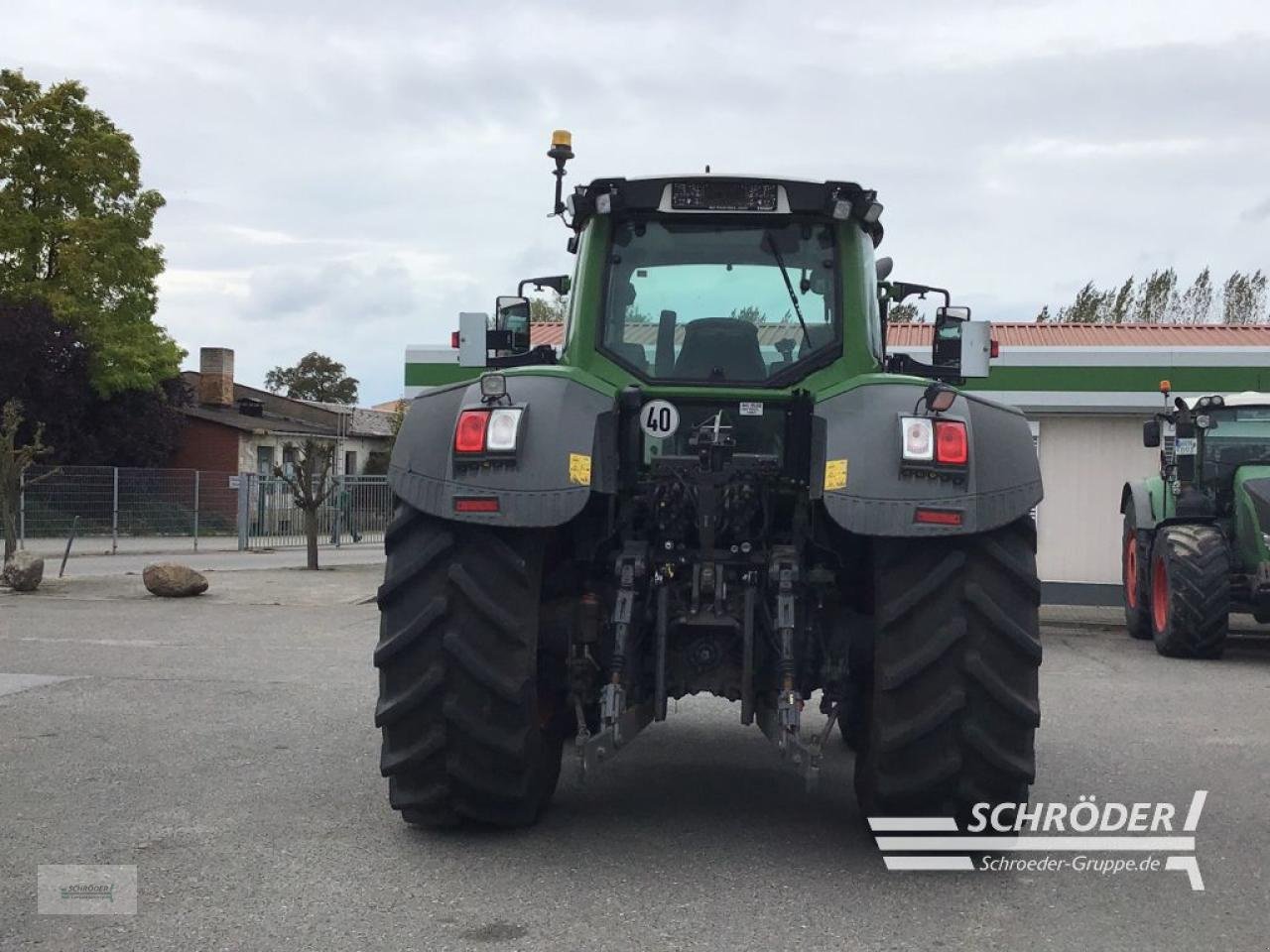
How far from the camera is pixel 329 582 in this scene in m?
19.8

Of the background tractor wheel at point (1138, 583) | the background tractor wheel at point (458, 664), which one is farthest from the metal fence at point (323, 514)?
the background tractor wheel at point (458, 664)

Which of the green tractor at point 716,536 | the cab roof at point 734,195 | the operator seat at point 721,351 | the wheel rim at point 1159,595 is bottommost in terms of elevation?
the wheel rim at point 1159,595

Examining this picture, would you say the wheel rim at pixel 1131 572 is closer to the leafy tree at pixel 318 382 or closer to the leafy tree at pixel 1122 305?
the leafy tree at pixel 1122 305

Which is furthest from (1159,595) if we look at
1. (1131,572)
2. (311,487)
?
(311,487)

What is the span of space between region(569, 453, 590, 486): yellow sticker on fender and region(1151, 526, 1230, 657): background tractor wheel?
9.45m

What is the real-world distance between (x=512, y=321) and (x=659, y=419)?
1.65 metres

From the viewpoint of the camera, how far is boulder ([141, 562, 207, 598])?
1702 centimetres

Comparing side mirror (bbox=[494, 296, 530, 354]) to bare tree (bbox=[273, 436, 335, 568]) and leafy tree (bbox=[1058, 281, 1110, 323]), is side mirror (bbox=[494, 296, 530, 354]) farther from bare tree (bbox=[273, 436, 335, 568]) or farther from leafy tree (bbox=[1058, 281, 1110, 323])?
leafy tree (bbox=[1058, 281, 1110, 323])

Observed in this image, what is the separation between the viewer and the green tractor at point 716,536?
5.04 metres

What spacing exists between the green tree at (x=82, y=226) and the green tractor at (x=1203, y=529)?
3024 centimetres

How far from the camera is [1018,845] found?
537 cm

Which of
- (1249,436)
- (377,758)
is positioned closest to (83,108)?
(1249,436)

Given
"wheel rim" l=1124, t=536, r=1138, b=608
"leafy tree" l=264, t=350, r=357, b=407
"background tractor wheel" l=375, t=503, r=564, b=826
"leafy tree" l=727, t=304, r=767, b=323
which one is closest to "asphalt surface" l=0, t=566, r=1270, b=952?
"background tractor wheel" l=375, t=503, r=564, b=826

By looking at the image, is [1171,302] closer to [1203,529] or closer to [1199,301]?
[1199,301]
